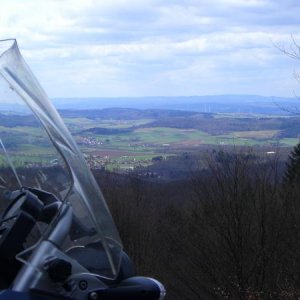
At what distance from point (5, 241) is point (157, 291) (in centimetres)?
57

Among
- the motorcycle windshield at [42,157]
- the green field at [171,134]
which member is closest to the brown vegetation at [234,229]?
the green field at [171,134]

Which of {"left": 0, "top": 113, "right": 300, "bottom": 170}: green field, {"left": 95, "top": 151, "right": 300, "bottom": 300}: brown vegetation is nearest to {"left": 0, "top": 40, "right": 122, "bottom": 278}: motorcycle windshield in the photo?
{"left": 95, "top": 151, "right": 300, "bottom": 300}: brown vegetation

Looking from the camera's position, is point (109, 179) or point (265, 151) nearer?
point (265, 151)

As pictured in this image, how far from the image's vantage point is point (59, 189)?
2689mm

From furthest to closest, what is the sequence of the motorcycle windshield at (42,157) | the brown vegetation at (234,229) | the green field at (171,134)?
the green field at (171,134), the brown vegetation at (234,229), the motorcycle windshield at (42,157)

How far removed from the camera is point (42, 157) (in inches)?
109

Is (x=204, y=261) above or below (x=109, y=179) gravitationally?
below

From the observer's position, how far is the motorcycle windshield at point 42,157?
2555 mm

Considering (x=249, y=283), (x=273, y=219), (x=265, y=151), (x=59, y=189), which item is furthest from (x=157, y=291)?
(x=265, y=151)

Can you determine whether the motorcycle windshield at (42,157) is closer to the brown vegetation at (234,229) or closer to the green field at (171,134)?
the brown vegetation at (234,229)

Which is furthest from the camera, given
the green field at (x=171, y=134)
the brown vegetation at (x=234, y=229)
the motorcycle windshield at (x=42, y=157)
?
the green field at (x=171, y=134)

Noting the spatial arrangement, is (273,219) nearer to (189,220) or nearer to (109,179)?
(189,220)

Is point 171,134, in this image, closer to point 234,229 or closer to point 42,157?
point 234,229

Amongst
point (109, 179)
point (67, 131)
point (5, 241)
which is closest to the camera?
point (5, 241)
